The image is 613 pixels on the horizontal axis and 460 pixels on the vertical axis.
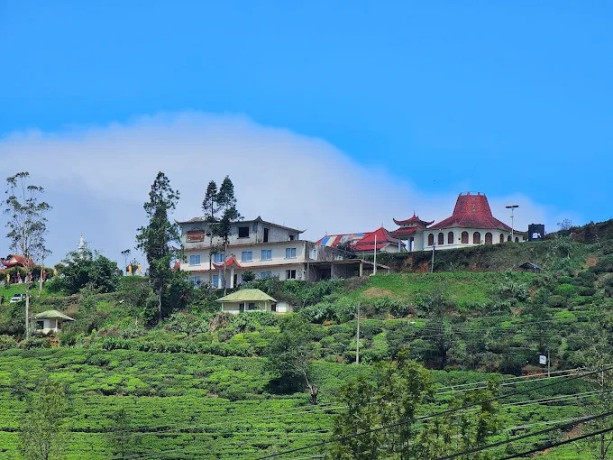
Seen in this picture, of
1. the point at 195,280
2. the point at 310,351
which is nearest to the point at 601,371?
the point at 310,351

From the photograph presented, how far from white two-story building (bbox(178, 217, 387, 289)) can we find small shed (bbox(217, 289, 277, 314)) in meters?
5.89

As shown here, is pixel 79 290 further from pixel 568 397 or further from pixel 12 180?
pixel 568 397

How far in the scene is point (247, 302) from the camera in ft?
256

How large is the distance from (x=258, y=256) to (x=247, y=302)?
437 inches

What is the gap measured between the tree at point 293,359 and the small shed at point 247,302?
17.1 metres

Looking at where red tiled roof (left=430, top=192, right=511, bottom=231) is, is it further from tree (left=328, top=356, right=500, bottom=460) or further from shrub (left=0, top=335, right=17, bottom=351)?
tree (left=328, top=356, right=500, bottom=460)

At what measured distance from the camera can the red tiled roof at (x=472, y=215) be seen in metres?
90.5

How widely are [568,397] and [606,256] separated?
91.5 ft

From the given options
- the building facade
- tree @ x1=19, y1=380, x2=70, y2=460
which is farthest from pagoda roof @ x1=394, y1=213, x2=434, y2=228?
tree @ x1=19, y1=380, x2=70, y2=460

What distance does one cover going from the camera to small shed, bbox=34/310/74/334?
7869 centimetres

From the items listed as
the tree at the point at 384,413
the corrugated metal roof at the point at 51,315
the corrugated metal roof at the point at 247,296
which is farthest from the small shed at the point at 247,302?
the tree at the point at 384,413

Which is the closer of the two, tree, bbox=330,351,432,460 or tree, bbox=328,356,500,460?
tree, bbox=328,356,500,460

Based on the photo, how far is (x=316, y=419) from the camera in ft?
171

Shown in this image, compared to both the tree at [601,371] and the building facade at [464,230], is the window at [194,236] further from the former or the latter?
the tree at [601,371]
